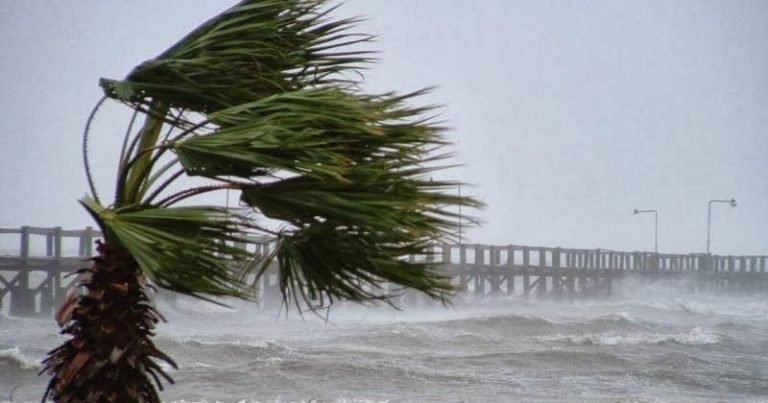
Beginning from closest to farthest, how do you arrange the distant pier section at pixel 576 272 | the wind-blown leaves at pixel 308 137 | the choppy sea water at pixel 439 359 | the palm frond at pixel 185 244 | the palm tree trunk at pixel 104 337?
the palm frond at pixel 185 244 < the wind-blown leaves at pixel 308 137 < the palm tree trunk at pixel 104 337 < the choppy sea water at pixel 439 359 < the distant pier section at pixel 576 272

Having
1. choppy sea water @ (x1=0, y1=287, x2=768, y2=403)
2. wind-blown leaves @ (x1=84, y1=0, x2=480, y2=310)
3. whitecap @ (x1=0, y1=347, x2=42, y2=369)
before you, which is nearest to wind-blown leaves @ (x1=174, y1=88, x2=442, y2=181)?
wind-blown leaves @ (x1=84, y1=0, x2=480, y2=310)

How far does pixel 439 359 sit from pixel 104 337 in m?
12.0

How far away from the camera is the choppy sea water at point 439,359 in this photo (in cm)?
1127

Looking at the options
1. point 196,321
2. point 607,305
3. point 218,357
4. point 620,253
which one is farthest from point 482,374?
Answer: point 620,253

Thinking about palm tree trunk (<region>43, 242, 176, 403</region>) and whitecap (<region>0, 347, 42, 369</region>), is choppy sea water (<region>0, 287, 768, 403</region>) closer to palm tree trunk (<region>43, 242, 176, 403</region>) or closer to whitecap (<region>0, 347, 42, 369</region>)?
whitecap (<region>0, 347, 42, 369</region>)

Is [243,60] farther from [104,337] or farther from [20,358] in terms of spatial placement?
[20,358]

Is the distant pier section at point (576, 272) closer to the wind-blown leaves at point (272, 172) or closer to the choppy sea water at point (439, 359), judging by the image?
the choppy sea water at point (439, 359)

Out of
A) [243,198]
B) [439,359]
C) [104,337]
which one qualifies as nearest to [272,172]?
[243,198]

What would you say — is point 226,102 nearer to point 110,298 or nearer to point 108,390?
point 110,298

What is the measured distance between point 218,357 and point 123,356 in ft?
34.7

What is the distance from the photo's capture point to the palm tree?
300 centimetres

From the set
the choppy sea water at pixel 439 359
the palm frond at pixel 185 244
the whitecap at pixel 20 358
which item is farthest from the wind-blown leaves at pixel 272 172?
the whitecap at pixel 20 358

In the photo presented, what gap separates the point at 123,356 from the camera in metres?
3.25

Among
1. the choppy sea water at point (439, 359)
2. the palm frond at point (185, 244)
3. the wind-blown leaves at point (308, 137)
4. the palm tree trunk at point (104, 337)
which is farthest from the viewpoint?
the choppy sea water at point (439, 359)
